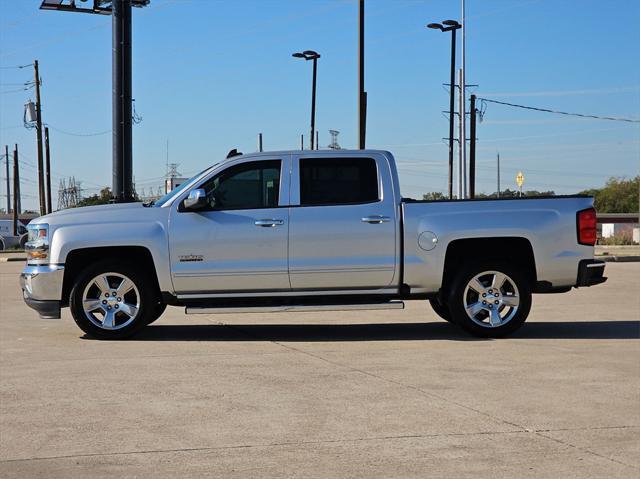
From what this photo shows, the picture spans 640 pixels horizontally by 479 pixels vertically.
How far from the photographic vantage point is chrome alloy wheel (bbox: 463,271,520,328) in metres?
10.8

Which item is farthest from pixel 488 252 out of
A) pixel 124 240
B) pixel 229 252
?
pixel 124 240

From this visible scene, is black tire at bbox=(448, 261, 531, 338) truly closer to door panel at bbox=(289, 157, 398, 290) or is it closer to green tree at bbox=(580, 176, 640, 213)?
door panel at bbox=(289, 157, 398, 290)

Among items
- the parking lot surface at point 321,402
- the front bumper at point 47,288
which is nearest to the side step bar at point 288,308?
the parking lot surface at point 321,402

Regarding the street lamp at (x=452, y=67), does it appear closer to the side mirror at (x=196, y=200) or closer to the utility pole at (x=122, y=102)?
the utility pole at (x=122, y=102)

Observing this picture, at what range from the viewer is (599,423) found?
637 centimetres

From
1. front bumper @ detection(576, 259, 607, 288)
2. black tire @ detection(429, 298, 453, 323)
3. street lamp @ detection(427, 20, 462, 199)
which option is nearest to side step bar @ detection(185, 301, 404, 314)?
black tire @ detection(429, 298, 453, 323)

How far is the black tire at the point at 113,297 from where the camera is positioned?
34.9 feet

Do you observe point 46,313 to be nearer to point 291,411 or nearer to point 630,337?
point 291,411

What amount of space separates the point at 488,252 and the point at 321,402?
4.42 metres

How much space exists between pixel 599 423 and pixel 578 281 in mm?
4631

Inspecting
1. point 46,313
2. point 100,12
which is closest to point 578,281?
point 46,313

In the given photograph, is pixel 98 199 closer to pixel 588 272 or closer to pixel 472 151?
pixel 472 151

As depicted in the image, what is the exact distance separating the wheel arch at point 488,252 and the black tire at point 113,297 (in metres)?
3.36

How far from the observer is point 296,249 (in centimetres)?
1064
